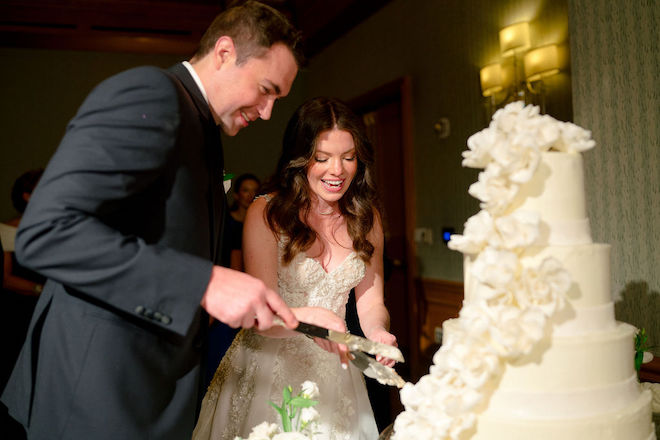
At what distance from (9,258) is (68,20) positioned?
3.11 metres

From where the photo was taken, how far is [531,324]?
104 centimetres

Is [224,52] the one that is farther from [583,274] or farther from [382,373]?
[583,274]

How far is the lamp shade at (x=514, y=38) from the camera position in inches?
137

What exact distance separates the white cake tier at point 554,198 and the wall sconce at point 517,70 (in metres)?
2.38

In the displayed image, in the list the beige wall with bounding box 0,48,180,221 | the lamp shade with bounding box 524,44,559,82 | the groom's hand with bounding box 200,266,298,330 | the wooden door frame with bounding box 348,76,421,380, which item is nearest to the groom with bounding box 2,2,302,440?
the groom's hand with bounding box 200,266,298,330

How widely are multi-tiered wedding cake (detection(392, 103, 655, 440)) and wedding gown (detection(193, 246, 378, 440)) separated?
885 mm

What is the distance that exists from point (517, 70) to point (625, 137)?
56.5 inches

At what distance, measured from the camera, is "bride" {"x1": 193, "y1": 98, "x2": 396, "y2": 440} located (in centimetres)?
203

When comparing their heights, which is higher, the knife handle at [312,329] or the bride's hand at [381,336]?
the knife handle at [312,329]

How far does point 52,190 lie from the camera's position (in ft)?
3.46

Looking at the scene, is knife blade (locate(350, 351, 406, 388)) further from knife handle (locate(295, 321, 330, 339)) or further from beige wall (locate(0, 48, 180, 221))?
beige wall (locate(0, 48, 180, 221))

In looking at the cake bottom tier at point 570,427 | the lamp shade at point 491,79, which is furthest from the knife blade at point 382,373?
the lamp shade at point 491,79

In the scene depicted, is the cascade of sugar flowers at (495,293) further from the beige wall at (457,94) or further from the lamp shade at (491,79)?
the lamp shade at (491,79)

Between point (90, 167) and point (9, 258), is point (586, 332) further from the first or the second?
point (9, 258)
